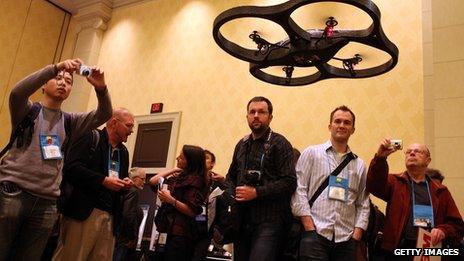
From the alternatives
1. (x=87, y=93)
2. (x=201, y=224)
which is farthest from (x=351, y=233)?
(x=87, y=93)

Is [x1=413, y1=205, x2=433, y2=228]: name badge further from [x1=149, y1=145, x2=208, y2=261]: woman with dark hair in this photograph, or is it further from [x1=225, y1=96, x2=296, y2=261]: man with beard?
[x1=149, y1=145, x2=208, y2=261]: woman with dark hair

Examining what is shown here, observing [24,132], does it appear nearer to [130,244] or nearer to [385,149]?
[385,149]

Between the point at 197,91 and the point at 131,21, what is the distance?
8.05 ft

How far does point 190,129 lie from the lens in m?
6.95

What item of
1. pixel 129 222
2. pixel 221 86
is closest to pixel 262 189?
pixel 129 222

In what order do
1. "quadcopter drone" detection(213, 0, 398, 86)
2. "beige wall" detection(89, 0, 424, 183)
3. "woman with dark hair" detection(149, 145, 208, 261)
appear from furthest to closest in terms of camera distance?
"beige wall" detection(89, 0, 424, 183) → "woman with dark hair" detection(149, 145, 208, 261) → "quadcopter drone" detection(213, 0, 398, 86)

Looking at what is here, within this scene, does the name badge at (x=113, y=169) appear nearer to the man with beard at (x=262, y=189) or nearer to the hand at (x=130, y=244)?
the man with beard at (x=262, y=189)

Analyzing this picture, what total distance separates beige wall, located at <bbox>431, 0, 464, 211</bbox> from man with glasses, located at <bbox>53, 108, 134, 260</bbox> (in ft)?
9.73

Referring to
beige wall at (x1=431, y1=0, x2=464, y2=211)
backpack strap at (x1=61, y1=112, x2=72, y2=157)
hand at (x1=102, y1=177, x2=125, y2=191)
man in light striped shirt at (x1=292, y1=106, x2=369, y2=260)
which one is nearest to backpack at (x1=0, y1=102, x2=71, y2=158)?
backpack strap at (x1=61, y1=112, x2=72, y2=157)

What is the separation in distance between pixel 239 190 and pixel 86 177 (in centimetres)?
92

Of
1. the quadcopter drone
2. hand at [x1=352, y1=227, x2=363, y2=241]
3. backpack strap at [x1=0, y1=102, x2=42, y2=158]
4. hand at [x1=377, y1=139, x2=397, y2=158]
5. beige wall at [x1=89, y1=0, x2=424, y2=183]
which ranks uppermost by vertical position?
beige wall at [x1=89, y1=0, x2=424, y2=183]

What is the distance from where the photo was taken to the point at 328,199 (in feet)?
8.55

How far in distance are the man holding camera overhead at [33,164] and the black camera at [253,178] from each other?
0.99m

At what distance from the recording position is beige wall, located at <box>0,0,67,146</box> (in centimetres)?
795
